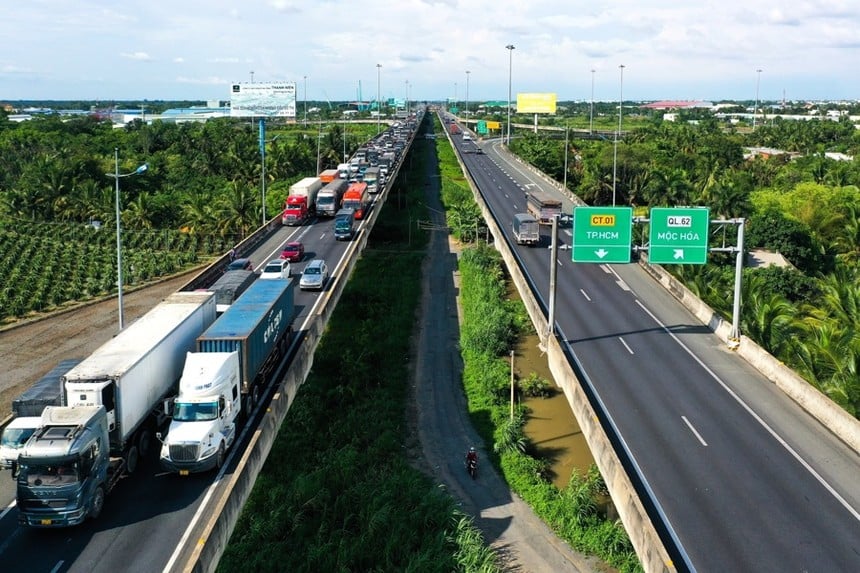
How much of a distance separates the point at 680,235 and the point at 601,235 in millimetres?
3738

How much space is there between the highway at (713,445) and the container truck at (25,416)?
19625mm

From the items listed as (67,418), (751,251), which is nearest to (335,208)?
(751,251)

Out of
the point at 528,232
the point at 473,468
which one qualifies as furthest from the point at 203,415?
the point at 528,232

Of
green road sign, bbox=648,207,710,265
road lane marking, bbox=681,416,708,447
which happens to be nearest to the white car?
green road sign, bbox=648,207,710,265

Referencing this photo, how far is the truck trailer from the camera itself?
23.5 metres

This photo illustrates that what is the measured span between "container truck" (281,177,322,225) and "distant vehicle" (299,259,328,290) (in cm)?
2088

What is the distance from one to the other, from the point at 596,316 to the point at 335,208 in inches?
1409

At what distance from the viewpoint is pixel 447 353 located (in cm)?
4869

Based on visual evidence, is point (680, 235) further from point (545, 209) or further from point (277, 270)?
point (545, 209)

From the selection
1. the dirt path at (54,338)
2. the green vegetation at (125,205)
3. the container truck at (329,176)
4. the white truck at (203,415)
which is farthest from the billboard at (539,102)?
the white truck at (203,415)

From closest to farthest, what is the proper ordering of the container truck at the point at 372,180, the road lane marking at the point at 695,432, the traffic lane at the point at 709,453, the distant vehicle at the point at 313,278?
the traffic lane at the point at 709,453 < the road lane marking at the point at 695,432 < the distant vehicle at the point at 313,278 < the container truck at the point at 372,180

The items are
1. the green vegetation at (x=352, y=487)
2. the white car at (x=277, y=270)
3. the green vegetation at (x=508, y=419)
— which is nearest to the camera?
the green vegetation at (x=352, y=487)

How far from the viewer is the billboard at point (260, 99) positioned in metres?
131

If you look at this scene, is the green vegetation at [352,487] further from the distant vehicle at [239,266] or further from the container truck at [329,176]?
the container truck at [329,176]
